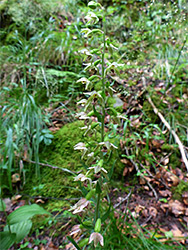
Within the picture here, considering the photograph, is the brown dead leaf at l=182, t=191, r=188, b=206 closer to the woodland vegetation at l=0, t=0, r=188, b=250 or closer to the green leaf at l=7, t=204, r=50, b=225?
the woodland vegetation at l=0, t=0, r=188, b=250

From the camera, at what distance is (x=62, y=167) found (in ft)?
6.40

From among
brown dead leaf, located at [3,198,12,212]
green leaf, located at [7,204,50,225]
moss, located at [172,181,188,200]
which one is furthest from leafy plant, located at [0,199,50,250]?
moss, located at [172,181,188,200]

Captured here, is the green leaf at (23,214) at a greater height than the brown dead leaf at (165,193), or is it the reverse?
the green leaf at (23,214)

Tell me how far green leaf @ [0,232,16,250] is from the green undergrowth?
1.91 feet

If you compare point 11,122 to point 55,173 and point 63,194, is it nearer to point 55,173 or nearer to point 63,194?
point 55,173

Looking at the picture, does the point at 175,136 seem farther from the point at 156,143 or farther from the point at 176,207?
the point at 176,207

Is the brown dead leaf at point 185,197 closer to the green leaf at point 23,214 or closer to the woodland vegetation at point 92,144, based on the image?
the woodland vegetation at point 92,144

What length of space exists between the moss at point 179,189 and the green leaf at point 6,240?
159 cm

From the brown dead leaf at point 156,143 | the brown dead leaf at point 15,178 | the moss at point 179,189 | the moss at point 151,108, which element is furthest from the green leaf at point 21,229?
the moss at point 151,108

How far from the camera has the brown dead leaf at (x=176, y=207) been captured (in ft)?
5.74

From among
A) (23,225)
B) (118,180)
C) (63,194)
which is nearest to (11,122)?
(63,194)

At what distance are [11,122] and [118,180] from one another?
5.00 ft

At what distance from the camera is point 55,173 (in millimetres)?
1936

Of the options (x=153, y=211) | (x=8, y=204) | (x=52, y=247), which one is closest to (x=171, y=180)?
(x=153, y=211)
